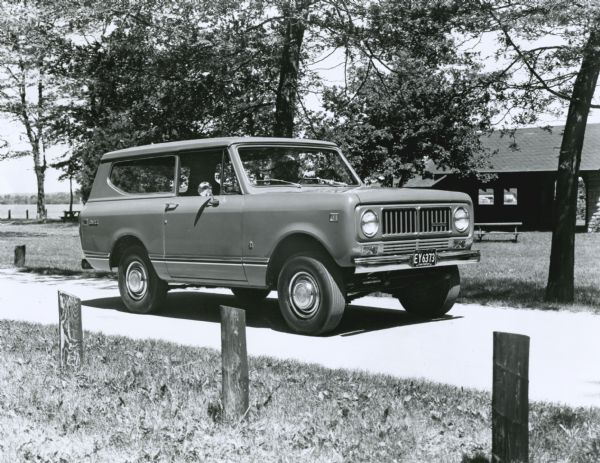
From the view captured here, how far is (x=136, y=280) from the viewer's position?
32.9 feet

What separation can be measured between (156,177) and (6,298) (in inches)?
139

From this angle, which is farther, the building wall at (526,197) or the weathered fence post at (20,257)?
the building wall at (526,197)

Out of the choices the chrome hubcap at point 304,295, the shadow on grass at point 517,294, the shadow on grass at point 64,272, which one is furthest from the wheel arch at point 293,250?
the shadow on grass at point 64,272

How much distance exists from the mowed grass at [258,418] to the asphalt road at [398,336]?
565 mm

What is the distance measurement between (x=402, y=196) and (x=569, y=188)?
3303mm

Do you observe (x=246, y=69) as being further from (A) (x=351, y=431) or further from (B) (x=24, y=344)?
(A) (x=351, y=431)

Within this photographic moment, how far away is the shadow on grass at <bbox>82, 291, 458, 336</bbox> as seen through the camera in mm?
8680

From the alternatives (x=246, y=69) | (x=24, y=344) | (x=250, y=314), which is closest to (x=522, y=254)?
(x=246, y=69)

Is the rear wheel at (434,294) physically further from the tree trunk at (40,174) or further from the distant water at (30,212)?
the distant water at (30,212)

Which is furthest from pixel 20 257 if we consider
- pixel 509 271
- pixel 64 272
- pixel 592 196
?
pixel 592 196

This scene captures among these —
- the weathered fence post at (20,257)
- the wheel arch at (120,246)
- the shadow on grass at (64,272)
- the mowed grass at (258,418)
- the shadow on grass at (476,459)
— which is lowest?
the shadow on grass at (64,272)

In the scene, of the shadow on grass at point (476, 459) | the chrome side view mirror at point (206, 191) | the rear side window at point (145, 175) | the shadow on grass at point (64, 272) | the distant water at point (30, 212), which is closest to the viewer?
the shadow on grass at point (476, 459)

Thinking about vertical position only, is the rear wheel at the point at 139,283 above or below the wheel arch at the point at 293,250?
below

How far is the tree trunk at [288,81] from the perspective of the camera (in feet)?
45.3
